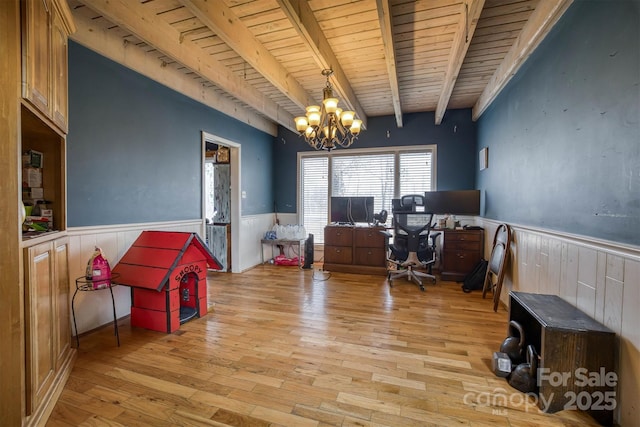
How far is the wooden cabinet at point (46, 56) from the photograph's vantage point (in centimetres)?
129

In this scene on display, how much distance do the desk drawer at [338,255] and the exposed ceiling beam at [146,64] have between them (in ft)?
8.84

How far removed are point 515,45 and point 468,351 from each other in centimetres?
289

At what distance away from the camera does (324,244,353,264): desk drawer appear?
15.2 ft

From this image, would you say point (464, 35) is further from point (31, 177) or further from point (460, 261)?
point (31, 177)

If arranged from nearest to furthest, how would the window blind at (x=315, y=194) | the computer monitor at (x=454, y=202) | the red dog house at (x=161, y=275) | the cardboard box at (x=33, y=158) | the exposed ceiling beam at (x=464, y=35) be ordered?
the cardboard box at (x=33, y=158) < the exposed ceiling beam at (x=464, y=35) < the red dog house at (x=161, y=275) < the computer monitor at (x=454, y=202) < the window blind at (x=315, y=194)

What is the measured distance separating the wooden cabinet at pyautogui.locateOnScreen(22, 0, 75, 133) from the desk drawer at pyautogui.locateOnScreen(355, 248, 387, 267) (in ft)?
12.6

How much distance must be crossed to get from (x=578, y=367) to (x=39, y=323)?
2.92 m

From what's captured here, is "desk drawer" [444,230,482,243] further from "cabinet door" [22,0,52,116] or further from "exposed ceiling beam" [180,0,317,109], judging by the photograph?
"cabinet door" [22,0,52,116]

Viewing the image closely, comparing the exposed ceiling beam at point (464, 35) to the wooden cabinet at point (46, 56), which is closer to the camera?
the wooden cabinet at point (46, 56)

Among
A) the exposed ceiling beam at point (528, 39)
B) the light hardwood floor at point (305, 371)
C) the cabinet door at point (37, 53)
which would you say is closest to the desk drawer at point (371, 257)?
the light hardwood floor at point (305, 371)

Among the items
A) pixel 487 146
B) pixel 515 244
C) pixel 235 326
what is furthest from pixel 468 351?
pixel 487 146

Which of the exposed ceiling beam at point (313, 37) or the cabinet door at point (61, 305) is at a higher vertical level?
the exposed ceiling beam at point (313, 37)

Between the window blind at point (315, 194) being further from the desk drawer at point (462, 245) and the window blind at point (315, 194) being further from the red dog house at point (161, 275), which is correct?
the red dog house at point (161, 275)

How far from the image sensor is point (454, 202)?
4.39 metres
